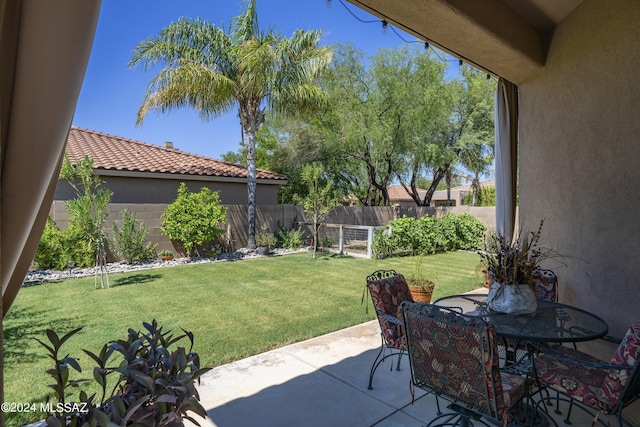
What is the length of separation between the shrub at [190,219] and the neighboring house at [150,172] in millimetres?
1555

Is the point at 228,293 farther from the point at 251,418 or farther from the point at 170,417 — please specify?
the point at 170,417

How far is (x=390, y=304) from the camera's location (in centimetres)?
327

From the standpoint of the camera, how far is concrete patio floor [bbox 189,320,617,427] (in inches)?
103

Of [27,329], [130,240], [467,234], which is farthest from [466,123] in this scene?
[27,329]

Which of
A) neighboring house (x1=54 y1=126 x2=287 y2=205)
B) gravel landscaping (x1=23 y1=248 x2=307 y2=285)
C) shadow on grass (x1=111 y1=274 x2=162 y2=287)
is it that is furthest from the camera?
neighboring house (x1=54 y1=126 x2=287 y2=205)

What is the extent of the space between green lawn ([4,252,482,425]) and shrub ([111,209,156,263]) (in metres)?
1.10

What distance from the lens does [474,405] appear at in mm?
2047

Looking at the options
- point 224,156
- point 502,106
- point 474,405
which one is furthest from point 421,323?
point 224,156

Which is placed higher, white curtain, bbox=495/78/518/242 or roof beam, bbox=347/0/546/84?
roof beam, bbox=347/0/546/84

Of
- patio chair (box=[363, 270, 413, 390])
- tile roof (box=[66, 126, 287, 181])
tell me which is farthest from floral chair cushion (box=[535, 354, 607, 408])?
tile roof (box=[66, 126, 287, 181])

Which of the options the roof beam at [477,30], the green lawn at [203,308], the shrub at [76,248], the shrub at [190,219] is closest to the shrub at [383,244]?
the green lawn at [203,308]

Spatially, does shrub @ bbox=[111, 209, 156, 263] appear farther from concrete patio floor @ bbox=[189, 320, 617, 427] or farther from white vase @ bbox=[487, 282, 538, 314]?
white vase @ bbox=[487, 282, 538, 314]

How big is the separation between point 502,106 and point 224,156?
34479 mm

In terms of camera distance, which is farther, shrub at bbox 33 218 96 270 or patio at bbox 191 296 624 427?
shrub at bbox 33 218 96 270
